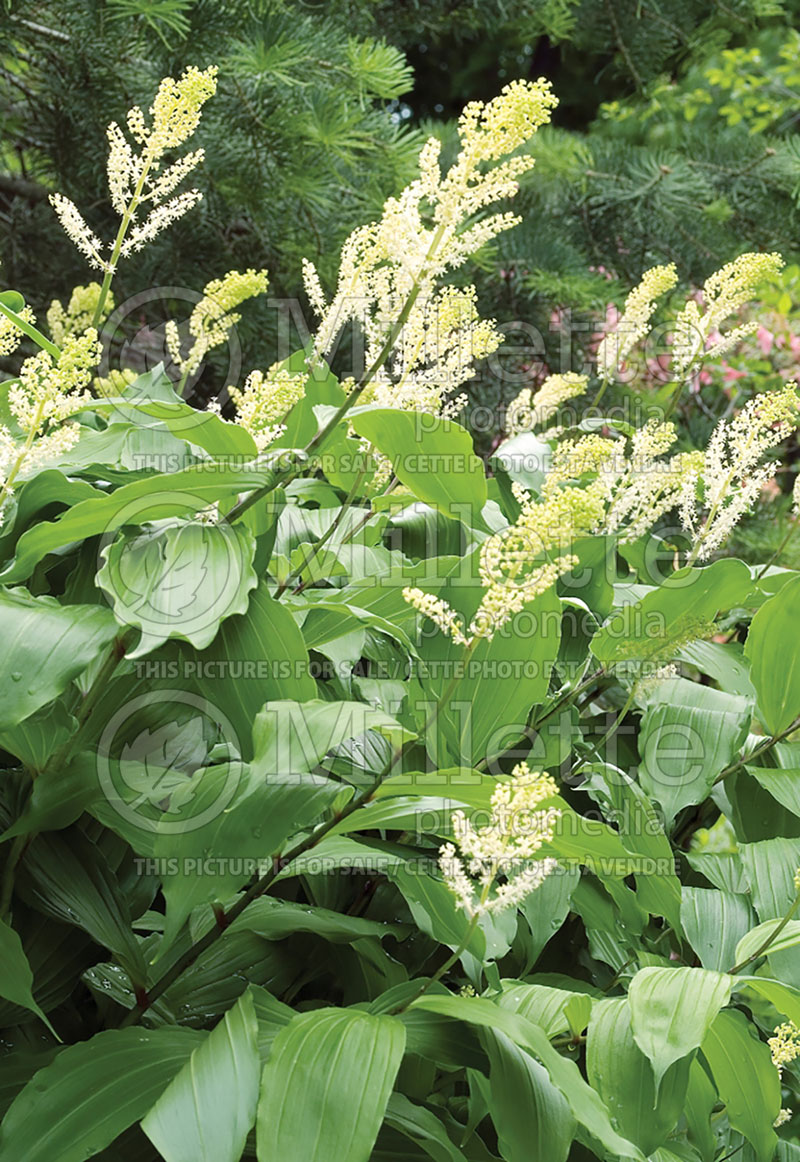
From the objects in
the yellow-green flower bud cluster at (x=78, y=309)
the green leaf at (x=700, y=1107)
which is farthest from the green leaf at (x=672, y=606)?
the yellow-green flower bud cluster at (x=78, y=309)

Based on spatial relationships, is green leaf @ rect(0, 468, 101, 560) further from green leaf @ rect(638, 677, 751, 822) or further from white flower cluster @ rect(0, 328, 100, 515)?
green leaf @ rect(638, 677, 751, 822)

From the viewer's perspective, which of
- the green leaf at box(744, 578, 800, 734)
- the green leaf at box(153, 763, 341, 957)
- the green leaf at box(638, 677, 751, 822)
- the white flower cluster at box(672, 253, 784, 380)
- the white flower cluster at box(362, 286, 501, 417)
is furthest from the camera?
the white flower cluster at box(672, 253, 784, 380)

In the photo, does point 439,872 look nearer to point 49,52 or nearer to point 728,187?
point 49,52

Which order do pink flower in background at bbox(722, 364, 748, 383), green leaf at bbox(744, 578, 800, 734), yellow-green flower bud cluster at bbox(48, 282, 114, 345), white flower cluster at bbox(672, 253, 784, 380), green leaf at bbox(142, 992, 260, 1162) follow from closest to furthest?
1. green leaf at bbox(142, 992, 260, 1162)
2. green leaf at bbox(744, 578, 800, 734)
3. white flower cluster at bbox(672, 253, 784, 380)
4. yellow-green flower bud cluster at bbox(48, 282, 114, 345)
5. pink flower in background at bbox(722, 364, 748, 383)

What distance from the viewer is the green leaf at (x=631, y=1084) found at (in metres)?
0.94

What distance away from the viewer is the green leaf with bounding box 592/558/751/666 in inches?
49.7

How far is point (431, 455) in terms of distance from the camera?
121cm

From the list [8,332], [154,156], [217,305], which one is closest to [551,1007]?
[8,332]

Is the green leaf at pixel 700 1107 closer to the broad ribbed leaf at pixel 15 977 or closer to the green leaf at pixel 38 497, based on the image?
the broad ribbed leaf at pixel 15 977

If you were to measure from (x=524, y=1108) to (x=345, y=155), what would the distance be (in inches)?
108

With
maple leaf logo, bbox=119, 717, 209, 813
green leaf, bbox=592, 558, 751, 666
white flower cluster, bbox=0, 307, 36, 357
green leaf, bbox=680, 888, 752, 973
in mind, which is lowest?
green leaf, bbox=680, 888, 752, 973

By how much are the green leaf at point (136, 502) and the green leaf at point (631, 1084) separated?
2.04ft

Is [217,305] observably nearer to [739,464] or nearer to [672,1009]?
[739,464]

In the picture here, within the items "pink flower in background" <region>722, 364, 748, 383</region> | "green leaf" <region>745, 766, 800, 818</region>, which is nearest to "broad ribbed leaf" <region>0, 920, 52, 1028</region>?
"green leaf" <region>745, 766, 800, 818</region>
